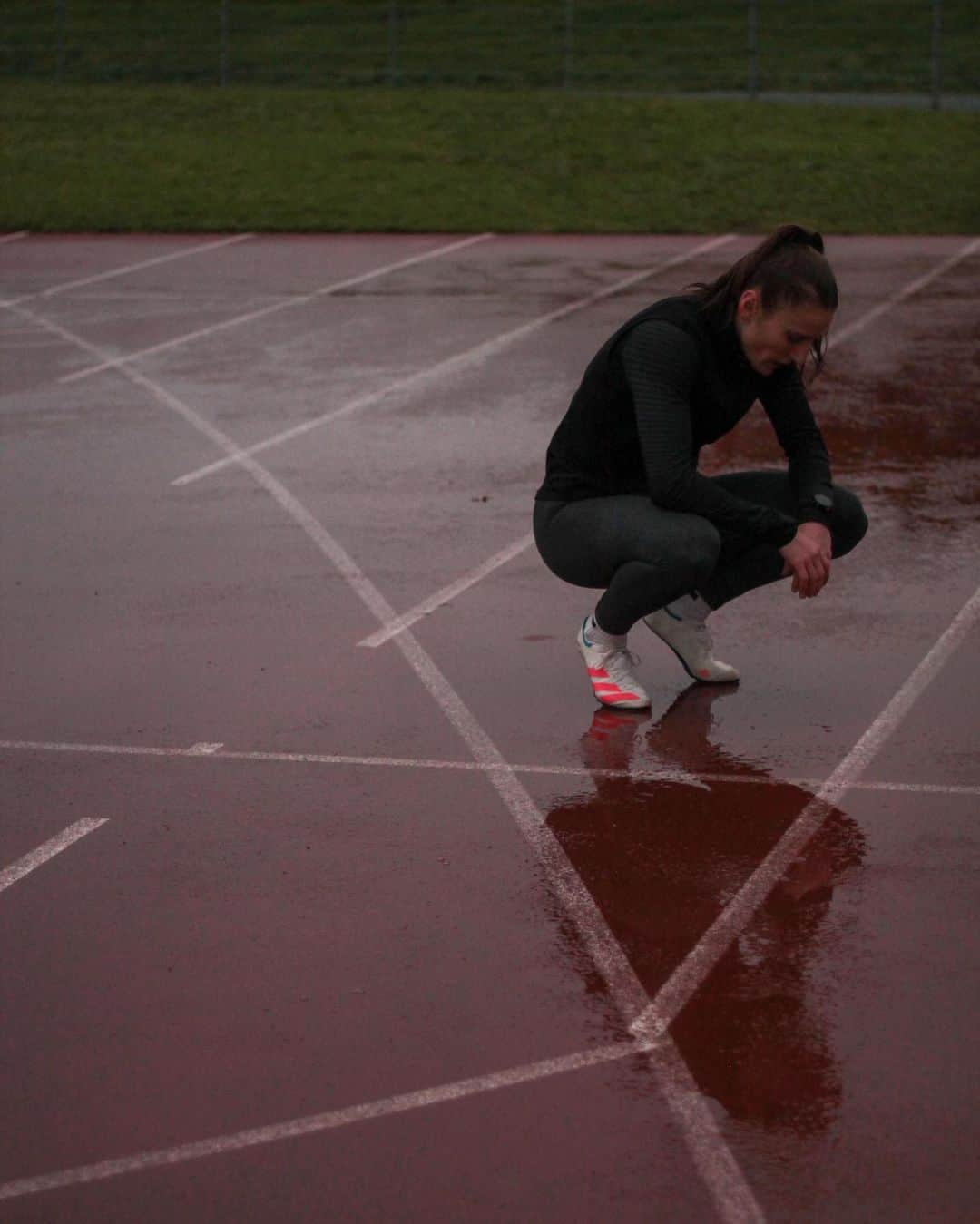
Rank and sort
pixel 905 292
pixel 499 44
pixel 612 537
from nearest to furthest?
pixel 612 537 → pixel 905 292 → pixel 499 44

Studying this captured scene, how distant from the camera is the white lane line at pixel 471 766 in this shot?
6.02 meters

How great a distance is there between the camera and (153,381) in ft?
44.3

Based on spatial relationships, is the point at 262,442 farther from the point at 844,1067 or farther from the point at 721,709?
the point at 844,1067

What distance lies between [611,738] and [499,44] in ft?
99.2

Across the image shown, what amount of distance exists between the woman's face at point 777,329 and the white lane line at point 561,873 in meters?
1.55

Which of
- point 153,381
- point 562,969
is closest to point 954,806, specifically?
point 562,969

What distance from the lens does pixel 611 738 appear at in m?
6.50

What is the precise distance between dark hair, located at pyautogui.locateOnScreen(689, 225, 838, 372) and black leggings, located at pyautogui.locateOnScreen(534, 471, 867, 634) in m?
0.75

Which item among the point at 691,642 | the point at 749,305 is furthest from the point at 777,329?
the point at 691,642

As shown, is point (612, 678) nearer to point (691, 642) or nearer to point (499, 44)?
point (691, 642)

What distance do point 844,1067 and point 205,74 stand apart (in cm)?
3108

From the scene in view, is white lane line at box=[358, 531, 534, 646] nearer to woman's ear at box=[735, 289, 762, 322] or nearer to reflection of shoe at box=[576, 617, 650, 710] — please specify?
reflection of shoe at box=[576, 617, 650, 710]

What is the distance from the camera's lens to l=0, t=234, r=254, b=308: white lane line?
17875mm

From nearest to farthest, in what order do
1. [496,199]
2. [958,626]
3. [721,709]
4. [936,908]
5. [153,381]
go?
1. [936,908]
2. [721,709]
3. [958,626]
4. [153,381]
5. [496,199]
